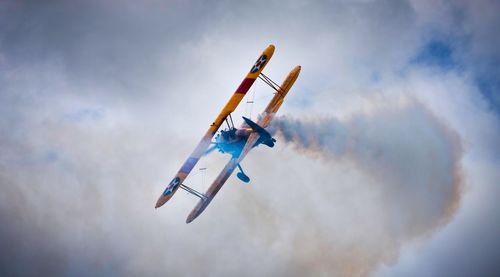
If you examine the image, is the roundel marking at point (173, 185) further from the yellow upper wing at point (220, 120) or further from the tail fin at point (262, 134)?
the tail fin at point (262, 134)

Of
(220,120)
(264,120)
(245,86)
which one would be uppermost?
(245,86)

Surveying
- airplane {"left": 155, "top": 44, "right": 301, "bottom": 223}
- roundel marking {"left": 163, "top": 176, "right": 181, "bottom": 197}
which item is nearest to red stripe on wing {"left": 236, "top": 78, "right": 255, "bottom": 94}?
airplane {"left": 155, "top": 44, "right": 301, "bottom": 223}

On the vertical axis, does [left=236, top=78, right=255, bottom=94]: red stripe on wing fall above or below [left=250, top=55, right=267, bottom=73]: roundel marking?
below

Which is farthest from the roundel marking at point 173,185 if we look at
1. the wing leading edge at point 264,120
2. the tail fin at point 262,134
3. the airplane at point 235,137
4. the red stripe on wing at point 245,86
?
the red stripe on wing at point 245,86

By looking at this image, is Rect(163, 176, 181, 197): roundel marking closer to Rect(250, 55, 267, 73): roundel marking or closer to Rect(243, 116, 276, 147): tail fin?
Rect(243, 116, 276, 147): tail fin

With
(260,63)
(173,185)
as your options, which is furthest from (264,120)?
(173,185)

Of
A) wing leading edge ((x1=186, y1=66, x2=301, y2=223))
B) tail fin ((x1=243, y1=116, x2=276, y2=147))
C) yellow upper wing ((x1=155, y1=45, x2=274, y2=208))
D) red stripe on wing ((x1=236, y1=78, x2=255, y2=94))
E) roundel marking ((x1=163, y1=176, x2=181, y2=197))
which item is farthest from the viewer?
wing leading edge ((x1=186, y1=66, x2=301, y2=223))

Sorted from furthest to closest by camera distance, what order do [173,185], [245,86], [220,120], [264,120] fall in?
1. [264,120]
2. [173,185]
3. [245,86]
4. [220,120]

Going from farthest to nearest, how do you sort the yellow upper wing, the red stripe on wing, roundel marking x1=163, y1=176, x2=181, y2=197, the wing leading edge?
the wing leading edge, roundel marking x1=163, y1=176, x2=181, y2=197, the red stripe on wing, the yellow upper wing

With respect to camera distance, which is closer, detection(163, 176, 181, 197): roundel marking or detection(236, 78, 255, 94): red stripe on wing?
detection(236, 78, 255, 94): red stripe on wing

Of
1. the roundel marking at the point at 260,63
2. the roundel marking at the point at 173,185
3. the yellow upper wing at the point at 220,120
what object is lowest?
the roundel marking at the point at 173,185

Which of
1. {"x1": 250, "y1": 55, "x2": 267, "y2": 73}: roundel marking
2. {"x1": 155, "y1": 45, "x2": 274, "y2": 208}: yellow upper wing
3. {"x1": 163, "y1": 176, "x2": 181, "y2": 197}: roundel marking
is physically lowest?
{"x1": 163, "y1": 176, "x2": 181, "y2": 197}: roundel marking

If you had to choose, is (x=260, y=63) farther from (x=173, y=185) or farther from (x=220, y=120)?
(x=173, y=185)

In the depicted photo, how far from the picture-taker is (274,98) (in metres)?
41.8
